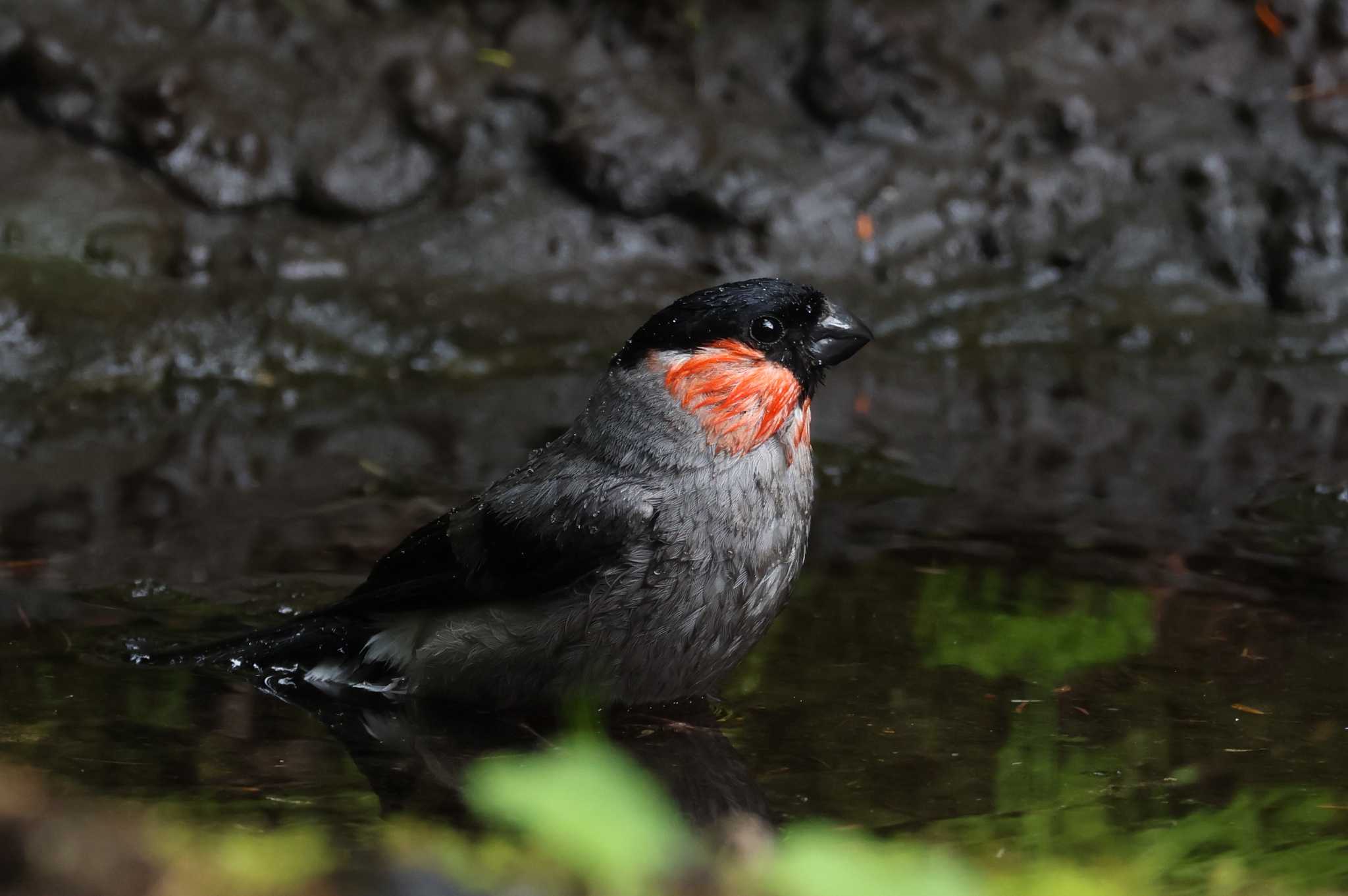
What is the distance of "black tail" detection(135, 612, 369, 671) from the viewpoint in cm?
403

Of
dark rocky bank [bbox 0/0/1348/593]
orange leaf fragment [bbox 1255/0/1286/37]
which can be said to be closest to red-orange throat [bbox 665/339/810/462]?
dark rocky bank [bbox 0/0/1348/593]

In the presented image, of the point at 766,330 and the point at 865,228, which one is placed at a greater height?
the point at 766,330

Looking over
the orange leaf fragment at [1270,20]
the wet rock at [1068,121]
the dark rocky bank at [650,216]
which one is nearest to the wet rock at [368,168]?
the dark rocky bank at [650,216]

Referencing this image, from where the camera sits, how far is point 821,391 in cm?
732

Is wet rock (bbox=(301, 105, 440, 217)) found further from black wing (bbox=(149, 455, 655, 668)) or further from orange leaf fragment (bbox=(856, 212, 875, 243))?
black wing (bbox=(149, 455, 655, 668))

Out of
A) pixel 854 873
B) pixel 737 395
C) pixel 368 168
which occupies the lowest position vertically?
pixel 368 168

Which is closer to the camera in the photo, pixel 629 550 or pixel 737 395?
pixel 629 550

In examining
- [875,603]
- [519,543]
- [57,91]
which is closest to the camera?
[519,543]

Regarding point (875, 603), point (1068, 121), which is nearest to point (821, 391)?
point (1068, 121)

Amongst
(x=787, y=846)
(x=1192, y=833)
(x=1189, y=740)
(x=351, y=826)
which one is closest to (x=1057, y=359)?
(x=1189, y=740)

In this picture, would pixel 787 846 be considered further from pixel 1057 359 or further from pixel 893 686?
pixel 1057 359

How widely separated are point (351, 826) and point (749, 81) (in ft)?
20.9

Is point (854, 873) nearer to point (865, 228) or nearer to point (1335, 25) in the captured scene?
point (865, 228)

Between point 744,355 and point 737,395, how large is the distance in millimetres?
147
